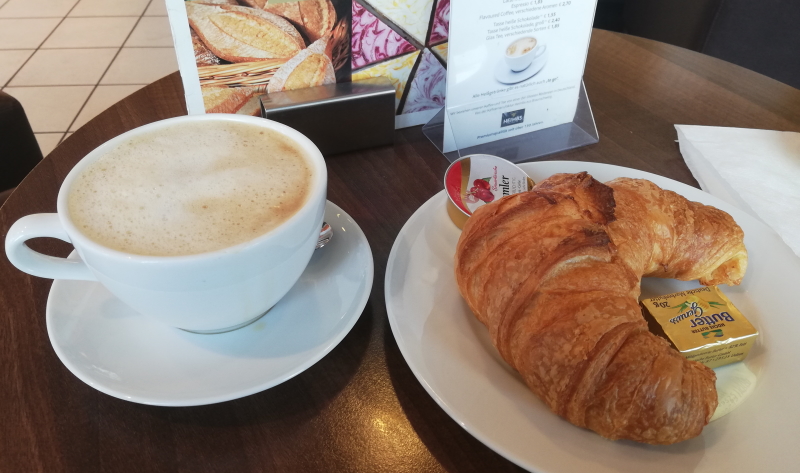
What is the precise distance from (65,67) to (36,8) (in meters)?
0.86

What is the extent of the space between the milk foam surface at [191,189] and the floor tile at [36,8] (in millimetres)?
3386

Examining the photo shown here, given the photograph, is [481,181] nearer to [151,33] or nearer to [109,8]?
[151,33]

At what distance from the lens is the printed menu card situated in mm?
845

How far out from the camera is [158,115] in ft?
3.21

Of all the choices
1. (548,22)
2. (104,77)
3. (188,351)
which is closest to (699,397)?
(188,351)

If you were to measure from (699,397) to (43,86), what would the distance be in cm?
307

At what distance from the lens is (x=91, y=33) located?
10.2 ft

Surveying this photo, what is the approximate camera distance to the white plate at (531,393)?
0.50 metres

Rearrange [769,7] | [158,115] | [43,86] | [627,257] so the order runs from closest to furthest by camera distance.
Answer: [627,257], [158,115], [769,7], [43,86]

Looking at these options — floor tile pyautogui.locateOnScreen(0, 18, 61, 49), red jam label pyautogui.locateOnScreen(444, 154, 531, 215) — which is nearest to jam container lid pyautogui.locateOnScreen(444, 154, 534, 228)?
red jam label pyautogui.locateOnScreen(444, 154, 531, 215)

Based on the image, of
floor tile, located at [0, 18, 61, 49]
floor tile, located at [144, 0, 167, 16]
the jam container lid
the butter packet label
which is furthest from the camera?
floor tile, located at [144, 0, 167, 16]

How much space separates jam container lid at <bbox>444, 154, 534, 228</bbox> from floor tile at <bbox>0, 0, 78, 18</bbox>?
3.42 meters

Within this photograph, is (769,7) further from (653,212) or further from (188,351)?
(188,351)

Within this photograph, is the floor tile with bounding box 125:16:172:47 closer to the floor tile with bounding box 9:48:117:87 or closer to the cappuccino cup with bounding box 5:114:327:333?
the floor tile with bounding box 9:48:117:87
